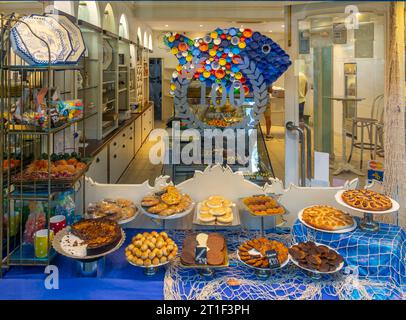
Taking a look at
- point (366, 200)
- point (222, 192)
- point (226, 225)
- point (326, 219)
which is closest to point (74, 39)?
point (222, 192)

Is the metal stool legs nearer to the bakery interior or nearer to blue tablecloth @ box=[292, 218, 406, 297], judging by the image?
the bakery interior

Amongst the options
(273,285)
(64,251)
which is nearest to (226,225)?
(273,285)

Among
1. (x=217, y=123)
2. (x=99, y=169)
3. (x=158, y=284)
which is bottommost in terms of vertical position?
(x=158, y=284)

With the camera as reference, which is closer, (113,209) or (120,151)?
(113,209)

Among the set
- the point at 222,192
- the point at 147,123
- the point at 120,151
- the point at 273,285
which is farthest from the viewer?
the point at 120,151

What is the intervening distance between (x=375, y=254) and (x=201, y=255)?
82 cm

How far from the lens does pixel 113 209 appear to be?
2.15 metres

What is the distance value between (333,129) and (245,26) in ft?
3.08

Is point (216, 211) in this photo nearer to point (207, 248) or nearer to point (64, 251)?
point (207, 248)

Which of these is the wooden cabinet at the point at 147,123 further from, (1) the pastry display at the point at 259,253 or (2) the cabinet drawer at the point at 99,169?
(1) the pastry display at the point at 259,253

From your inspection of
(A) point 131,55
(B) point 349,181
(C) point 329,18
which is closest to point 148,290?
(B) point 349,181

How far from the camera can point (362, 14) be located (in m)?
2.50

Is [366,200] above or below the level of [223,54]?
below

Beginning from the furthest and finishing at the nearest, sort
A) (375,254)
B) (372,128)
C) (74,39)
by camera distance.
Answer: (372,128), (74,39), (375,254)
